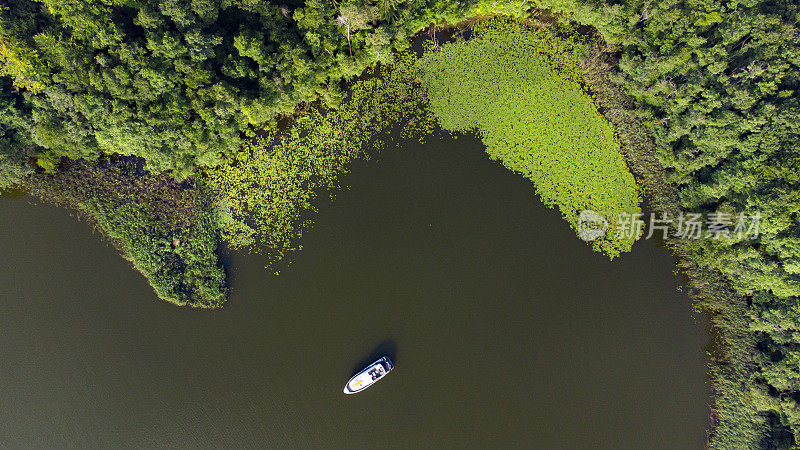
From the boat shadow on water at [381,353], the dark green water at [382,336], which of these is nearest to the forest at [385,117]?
the dark green water at [382,336]

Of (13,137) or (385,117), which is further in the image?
(385,117)

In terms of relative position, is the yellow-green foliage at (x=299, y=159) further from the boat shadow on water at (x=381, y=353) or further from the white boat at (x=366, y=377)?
the white boat at (x=366, y=377)

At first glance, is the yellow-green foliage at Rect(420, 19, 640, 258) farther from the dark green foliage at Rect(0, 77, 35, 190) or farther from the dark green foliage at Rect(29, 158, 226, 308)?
the dark green foliage at Rect(0, 77, 35, 190)

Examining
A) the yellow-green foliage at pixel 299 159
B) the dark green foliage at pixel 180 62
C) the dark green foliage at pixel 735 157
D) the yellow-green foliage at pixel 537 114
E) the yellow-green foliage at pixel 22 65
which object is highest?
the yellow-green foliage at pixel 22 65

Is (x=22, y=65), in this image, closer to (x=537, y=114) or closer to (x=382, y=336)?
(x=382, y=336)

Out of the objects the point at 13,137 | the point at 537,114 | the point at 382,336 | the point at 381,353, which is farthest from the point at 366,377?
the point at 13,137

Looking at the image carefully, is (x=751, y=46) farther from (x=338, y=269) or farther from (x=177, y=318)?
(x=177, y=318)

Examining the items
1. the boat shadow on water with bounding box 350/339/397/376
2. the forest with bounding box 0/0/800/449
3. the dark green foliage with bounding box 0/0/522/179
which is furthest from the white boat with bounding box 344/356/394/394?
the dark green foliage with bounding box 0/0/522/179
